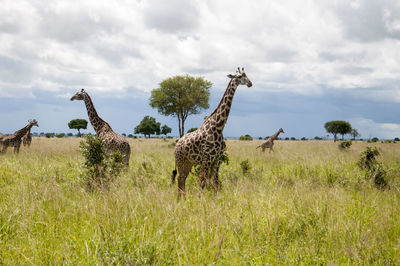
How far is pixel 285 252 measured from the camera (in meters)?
3.30

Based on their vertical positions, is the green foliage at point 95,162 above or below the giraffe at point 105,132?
below

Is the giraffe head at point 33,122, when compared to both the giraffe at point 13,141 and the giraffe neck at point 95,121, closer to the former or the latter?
the giraffe at point 13,141

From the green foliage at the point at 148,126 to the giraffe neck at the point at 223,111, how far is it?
85.3m

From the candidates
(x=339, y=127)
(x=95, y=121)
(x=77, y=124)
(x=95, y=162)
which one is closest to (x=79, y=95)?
(x=95, y=121)

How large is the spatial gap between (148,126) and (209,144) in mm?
86101

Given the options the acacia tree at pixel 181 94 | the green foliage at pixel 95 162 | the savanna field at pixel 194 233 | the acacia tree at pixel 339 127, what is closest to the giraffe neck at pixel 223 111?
the savanna field at pixel 194 233

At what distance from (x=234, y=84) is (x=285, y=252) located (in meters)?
4.20

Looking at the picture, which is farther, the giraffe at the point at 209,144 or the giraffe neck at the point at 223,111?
the giraffe neck at the point at 223,111

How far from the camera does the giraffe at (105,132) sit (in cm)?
920

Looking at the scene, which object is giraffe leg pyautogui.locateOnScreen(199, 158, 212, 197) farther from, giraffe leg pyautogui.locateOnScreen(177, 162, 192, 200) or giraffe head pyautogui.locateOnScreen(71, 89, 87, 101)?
giraffe head pyautogui.locateOnScreen(71, 89, 87, 101)

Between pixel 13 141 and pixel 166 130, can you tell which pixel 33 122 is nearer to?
pixel 13 141

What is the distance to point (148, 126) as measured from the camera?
90625 millimetres

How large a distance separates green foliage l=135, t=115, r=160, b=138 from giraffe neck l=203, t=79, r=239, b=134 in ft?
280

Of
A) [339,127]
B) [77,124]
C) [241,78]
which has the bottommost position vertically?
[241,78]
